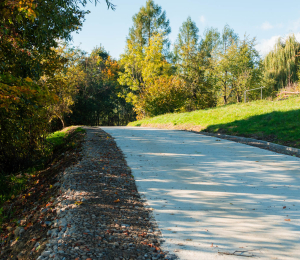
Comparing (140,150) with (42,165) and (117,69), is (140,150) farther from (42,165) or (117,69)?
(117,69)

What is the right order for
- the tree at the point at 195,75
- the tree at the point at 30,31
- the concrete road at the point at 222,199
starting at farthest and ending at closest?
the tree at the point at 195,75 < the tree at the point at 30,31 < the concrete road at the point at 222,199

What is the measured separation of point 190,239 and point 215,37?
39742 mm

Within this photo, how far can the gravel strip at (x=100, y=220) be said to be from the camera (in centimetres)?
305

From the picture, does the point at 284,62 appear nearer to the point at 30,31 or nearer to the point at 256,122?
the point at 256,122

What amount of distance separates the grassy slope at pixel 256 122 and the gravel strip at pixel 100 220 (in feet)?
21.2

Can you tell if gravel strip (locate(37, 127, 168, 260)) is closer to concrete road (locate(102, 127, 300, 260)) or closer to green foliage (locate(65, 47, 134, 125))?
concrete road (locate(102, 127, 300, 260))

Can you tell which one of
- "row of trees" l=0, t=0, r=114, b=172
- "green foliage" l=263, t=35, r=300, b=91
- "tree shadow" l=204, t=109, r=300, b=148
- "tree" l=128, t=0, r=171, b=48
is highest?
"tree" l=128, t=0, r=171, b=48

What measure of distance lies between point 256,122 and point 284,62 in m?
15.8

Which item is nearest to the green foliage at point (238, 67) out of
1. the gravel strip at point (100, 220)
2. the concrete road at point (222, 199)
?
the concrete road at point (222, 199)

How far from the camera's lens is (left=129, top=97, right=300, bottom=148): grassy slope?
977cm

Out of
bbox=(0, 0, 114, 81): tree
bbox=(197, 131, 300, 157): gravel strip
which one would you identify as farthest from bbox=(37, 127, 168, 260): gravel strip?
bbox=(197, 131, 300, 157): gravel strip

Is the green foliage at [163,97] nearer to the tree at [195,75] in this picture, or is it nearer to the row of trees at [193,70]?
the row of trees at [193,70]

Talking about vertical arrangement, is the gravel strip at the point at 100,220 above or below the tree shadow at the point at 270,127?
below

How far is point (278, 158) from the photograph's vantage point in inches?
289
